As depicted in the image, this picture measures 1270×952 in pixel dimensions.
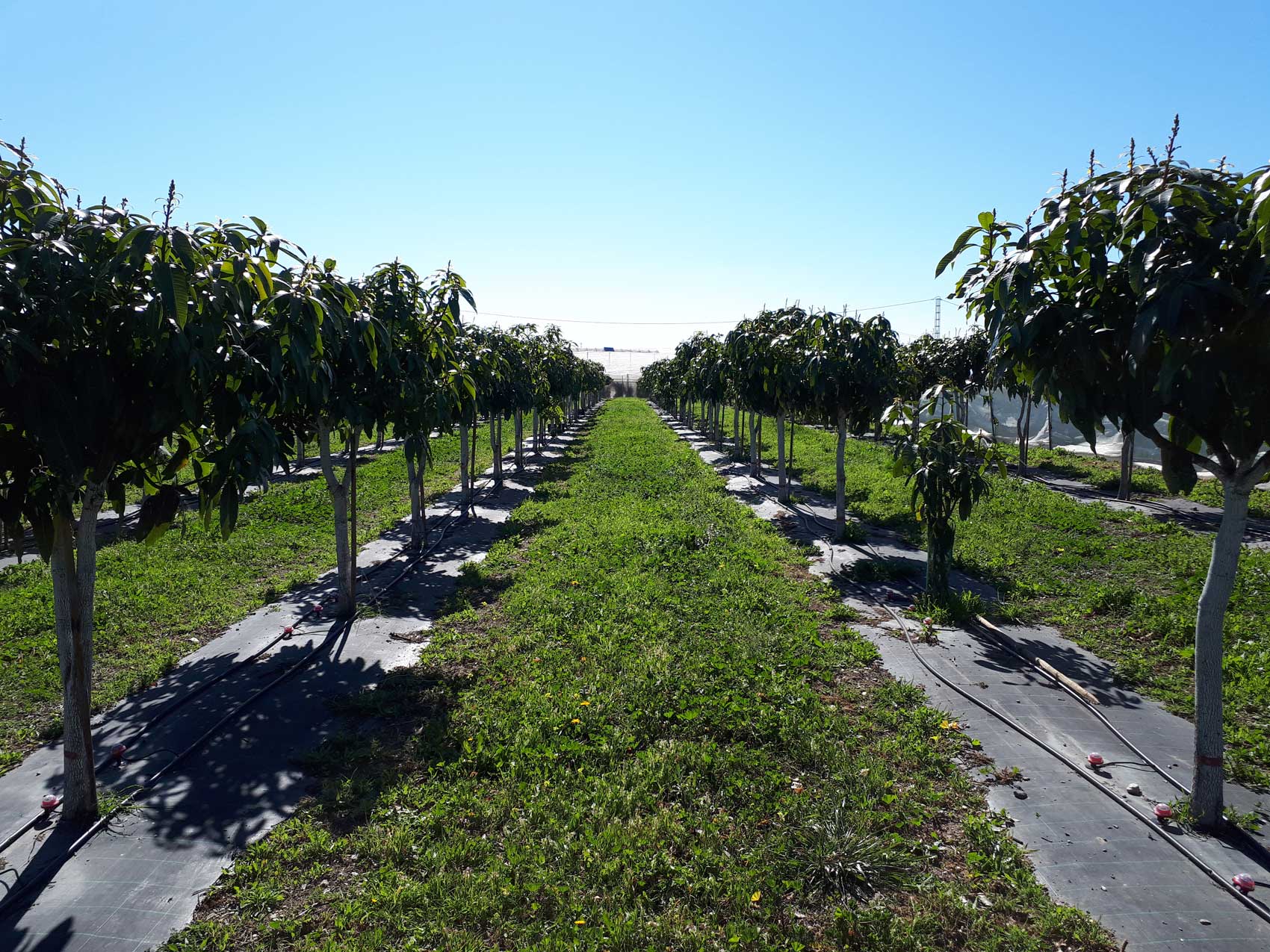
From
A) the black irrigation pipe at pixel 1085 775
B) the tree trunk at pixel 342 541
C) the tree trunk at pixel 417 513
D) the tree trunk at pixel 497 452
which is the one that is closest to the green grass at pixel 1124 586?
the black irrigation pipe at pixel 1085 775

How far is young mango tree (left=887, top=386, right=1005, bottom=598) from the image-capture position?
8148 mm

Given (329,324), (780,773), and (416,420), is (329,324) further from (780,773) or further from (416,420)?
(780,773)

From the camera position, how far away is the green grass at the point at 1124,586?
5824 millimetres

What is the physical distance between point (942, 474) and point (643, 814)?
5.55 m

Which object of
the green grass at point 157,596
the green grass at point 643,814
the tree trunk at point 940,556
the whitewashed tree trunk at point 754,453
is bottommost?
the green grass at point 643,814

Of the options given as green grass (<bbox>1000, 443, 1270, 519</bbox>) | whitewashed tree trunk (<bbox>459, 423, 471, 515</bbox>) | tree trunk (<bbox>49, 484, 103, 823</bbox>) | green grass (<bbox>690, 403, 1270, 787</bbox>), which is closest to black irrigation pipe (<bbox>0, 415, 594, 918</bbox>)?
tree trunk (<bbox>49, 484, 103, 823</bbox>)

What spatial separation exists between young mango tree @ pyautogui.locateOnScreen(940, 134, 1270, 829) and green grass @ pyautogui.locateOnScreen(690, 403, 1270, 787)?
83.5 inches

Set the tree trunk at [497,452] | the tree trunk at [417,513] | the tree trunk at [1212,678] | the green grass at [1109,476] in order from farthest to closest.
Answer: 1. the tree trunk at [497,452]
2. the green grass at [1109,476]
3. the tree trunk at [417,513]
4. the tree trunk at [1212,678]

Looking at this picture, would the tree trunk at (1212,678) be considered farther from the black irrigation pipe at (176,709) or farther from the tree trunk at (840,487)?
the tree trunk at (840,487)

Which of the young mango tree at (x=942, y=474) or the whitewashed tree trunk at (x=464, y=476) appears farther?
the whitewashed tree trunk at (x=464, y=476)

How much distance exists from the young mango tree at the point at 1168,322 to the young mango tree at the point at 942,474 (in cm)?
416

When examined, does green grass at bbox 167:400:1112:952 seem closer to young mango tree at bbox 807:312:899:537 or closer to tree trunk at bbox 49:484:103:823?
tree trunk at bbox 49:484:103:823

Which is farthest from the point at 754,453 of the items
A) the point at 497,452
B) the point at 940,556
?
the point at 940,556

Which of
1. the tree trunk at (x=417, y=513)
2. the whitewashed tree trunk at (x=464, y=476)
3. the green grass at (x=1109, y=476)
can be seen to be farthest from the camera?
the green grass at (x=1109, y=476)
